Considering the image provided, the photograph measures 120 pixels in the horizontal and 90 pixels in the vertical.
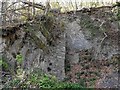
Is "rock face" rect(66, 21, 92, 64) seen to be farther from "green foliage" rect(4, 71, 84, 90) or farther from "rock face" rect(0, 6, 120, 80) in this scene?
"green foliage" rect(4, 71, 84, 90)

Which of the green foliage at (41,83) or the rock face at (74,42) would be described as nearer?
the green foliage at (41,83)

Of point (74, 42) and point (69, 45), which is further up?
point (74, 42)

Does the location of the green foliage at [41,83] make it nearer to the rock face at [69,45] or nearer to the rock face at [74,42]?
the rock face at [69,45]

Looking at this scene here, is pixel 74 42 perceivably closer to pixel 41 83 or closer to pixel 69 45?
pixel 69 45

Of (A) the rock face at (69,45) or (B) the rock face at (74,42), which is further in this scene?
(B) the rock face at (74,42)

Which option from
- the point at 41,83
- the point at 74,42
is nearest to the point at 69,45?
the point at 74,42

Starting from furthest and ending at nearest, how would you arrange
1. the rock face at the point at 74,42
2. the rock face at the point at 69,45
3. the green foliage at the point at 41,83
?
the rock face at the point at 74,42
the rock face at the point at 69,45
the green foliage at the point at 41,83

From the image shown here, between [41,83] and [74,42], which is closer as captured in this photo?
[41,83]

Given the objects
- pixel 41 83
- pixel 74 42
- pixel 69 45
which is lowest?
pixel 41 83

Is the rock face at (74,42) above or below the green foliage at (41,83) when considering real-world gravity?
above

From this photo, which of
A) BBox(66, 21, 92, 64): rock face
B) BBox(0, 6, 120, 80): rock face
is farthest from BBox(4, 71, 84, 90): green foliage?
BBox(66, 21, 92, 64): rock face

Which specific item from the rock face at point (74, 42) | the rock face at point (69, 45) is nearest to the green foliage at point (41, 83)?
the rock face at point (69, 45)

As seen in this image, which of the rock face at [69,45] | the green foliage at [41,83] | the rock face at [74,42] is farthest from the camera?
the rock face at [74,42]

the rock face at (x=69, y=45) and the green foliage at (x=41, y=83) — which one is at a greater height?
the rock face at (x=69, y=45)
